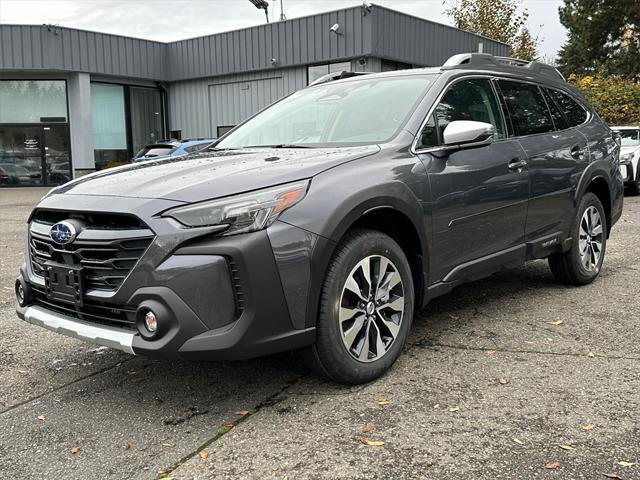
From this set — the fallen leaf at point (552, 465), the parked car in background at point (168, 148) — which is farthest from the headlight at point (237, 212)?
the parked car in background at point (168, 148)

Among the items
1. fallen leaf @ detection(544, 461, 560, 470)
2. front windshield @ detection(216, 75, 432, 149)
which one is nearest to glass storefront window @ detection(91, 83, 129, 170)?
front windshield @ detection(216, 75, 432, 149)

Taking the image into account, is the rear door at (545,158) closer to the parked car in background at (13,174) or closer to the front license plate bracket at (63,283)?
the front license plate bracket at (63,283)

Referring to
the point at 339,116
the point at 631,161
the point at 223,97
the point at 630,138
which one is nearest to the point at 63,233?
the point at 339,116

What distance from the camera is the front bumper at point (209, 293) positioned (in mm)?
2752

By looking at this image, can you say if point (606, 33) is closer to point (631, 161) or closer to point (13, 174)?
point (631, 161)

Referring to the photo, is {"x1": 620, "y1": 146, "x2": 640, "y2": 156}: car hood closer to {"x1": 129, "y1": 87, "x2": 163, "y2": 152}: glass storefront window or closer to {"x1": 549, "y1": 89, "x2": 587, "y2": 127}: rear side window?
{"x1": 549, "y1": 89, "x2": 587, "y2": 127}: rear side window

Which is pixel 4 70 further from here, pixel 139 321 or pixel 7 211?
pixel 139 321

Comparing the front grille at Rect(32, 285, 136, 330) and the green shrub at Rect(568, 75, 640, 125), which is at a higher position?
the green shrub at Rect(568, 75, 640, 125)

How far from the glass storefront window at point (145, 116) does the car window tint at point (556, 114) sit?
20.1m

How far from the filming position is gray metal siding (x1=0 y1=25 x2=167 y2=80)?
20.3m

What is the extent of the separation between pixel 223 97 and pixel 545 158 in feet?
62.4

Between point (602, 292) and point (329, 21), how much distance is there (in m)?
15.4

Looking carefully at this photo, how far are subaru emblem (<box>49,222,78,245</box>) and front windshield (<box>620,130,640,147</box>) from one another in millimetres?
13765

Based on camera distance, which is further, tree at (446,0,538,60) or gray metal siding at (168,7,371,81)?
tree at (446,0,538,60)
